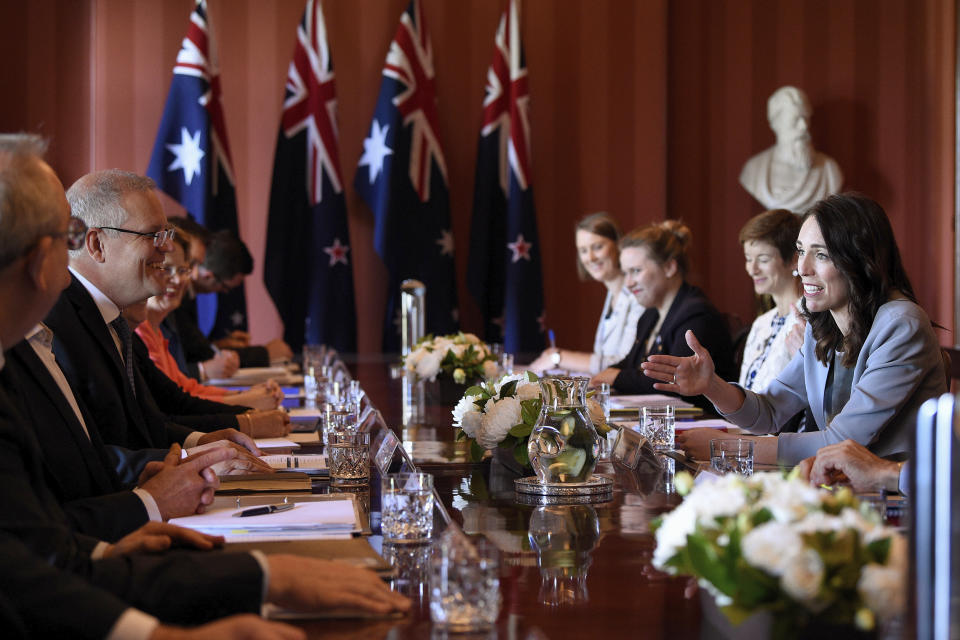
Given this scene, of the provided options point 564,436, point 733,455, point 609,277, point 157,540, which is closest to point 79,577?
point 157,540

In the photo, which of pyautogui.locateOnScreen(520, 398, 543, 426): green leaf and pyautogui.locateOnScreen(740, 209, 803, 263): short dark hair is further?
pyautogui.locateOnScreen(740, 209, 803, 263): short dark hair

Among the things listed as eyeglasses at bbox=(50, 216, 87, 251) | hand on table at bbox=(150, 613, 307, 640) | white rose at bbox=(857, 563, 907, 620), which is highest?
eyeglasses at bbox=(50, 216, 87, 251)

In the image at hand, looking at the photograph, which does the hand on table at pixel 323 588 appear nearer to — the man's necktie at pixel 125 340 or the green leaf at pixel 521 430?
the green leaf at pixel 521 430

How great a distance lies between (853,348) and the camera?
8.99 feet

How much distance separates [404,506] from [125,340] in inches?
56.0

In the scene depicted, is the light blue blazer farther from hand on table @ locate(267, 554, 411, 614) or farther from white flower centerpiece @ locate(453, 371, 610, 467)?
hand on table @ locate(267, 554, 411, 614)

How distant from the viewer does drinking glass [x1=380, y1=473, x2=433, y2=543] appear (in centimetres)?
175

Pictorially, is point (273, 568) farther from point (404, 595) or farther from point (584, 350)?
point (584, 350)

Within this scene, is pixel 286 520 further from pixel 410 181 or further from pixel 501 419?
pixel 410 181

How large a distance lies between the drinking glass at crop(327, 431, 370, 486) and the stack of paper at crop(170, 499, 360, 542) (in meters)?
0.39

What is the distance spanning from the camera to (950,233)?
7.79 meters

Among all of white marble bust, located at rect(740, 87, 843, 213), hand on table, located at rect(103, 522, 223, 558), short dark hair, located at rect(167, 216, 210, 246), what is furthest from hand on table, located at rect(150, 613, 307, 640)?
white marble bust, located at rect(740, 87, 843, 213)

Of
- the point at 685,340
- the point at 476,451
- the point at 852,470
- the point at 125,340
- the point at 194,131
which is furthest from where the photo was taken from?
the point at 194,131

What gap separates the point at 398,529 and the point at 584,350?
6310mm
